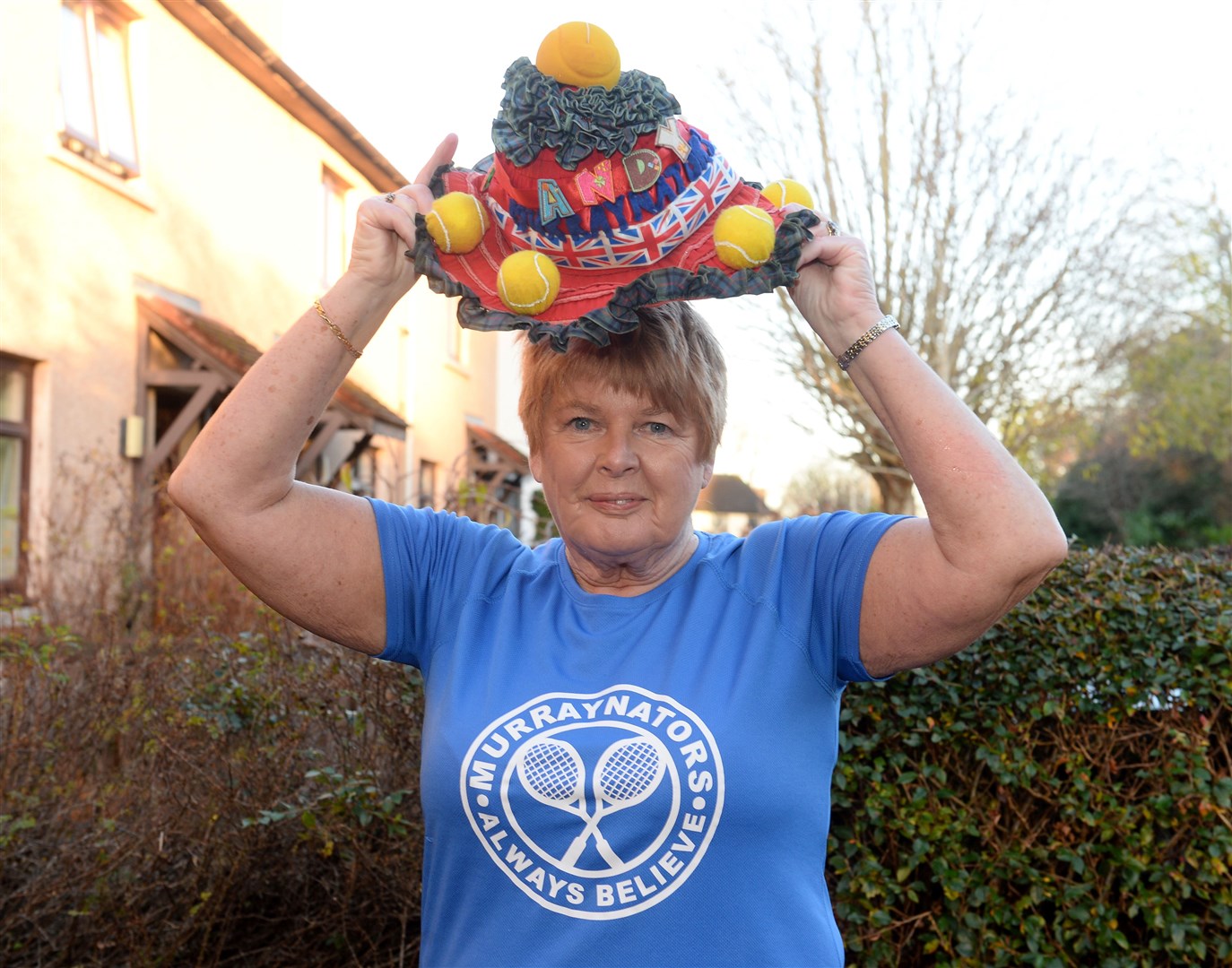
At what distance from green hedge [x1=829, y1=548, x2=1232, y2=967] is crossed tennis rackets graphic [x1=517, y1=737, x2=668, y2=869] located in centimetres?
154

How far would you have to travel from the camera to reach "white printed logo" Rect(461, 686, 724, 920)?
1.54 metres

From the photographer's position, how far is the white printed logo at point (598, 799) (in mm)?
1544

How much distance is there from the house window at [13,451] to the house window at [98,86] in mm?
1689

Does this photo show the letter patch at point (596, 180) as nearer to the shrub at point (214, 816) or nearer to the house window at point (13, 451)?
the shrub at point (214, 816)

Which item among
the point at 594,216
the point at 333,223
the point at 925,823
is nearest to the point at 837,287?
the point at 594,216

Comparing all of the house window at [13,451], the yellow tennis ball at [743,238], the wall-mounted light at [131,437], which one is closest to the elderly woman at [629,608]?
the yellow tennis ball at [743,238]

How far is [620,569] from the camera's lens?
1.81 metres

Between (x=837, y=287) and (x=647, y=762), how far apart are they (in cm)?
77

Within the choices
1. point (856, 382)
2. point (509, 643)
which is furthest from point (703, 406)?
point (509, 643)

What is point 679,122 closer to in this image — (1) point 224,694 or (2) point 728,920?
(2) point 728,920

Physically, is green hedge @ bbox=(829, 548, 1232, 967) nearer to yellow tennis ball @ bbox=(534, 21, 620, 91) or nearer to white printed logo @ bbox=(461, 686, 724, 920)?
white printed logo @ bbox=(461, 686, 724, 920)

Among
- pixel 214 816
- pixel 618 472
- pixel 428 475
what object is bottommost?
pixel 214 816

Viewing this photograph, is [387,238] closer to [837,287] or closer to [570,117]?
[570,117]

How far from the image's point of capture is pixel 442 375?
1666cm
